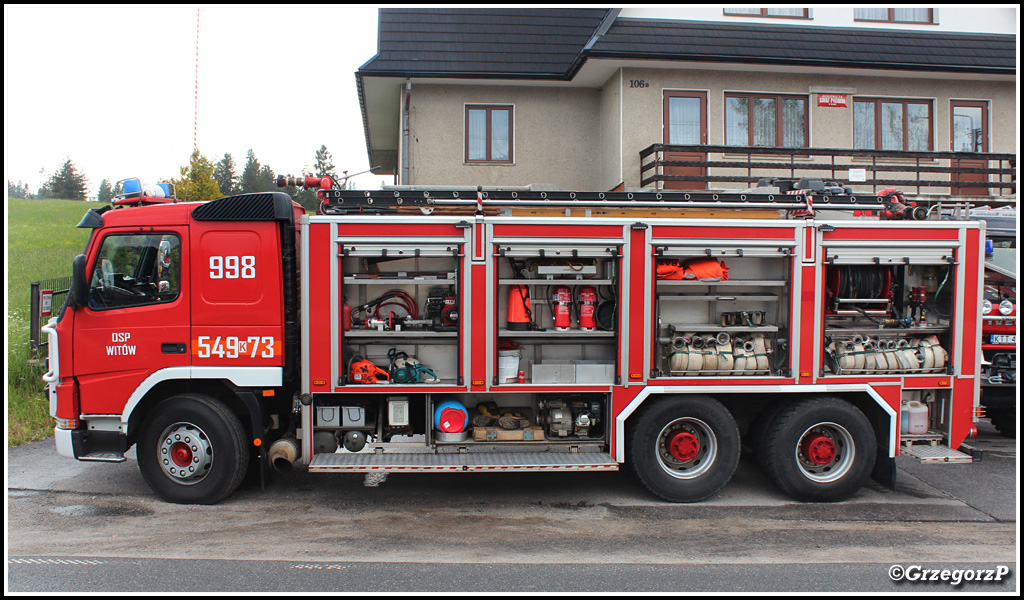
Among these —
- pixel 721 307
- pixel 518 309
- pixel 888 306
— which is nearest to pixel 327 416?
pixel 518 309

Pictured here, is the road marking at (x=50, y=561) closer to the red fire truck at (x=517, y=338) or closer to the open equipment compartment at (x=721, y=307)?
the red fire truck at (x=517, y=338)

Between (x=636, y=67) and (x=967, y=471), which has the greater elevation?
(x=636, y=67)

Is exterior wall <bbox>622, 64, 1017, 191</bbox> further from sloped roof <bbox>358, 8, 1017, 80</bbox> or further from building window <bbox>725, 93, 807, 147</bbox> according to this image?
sloped roof <bbox>358, 8, 1017, 80</bbox>

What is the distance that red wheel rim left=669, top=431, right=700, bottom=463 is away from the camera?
21.5ft

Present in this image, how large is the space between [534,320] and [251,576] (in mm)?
3315

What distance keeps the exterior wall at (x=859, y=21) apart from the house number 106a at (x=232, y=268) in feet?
39.0

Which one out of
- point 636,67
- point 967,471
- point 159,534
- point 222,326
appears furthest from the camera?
point 636,67

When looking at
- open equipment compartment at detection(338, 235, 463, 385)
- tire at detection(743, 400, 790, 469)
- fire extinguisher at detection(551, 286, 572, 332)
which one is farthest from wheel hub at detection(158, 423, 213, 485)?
tire at detection(743, 400, 790, 469)

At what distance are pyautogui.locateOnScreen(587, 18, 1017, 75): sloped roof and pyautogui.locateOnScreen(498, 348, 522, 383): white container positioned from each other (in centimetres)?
947

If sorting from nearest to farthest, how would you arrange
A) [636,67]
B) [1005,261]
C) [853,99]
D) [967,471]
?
[967,471] < [1005,261] < [636,67] < [853,99]

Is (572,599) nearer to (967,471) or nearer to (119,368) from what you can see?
(119,368)

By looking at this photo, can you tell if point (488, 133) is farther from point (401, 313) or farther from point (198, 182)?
point (198, 182)

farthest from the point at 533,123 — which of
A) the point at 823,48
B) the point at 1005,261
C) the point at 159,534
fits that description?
the point at 159,534

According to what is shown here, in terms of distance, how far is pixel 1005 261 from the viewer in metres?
9.52
